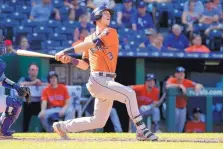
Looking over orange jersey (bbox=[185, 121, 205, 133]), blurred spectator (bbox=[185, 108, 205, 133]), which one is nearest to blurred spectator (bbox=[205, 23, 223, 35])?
blurred spectator (bbox=[185, 108, 205, 133])

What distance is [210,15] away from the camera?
682 inches

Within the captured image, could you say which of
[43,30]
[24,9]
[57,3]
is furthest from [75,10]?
[43,30]

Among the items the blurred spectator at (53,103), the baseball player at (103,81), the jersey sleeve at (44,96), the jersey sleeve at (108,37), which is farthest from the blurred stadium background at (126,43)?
the jersey sleeve at (108,37)

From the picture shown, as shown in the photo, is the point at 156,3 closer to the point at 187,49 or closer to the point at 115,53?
the point at 187,49

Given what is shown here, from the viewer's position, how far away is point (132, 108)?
9258mm

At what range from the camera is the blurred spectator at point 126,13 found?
16547 millimetres

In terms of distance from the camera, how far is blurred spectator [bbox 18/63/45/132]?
14102 millimetres

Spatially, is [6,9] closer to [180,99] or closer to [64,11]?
[64,11]

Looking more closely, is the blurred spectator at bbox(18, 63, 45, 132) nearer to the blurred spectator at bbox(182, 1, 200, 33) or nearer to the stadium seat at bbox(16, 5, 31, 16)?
the stadium seat at bbox(16, 5, 31, 16)

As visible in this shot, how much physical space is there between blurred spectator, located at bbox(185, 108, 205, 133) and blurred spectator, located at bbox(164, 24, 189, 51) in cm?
146

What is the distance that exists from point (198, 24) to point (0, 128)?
8031 mm

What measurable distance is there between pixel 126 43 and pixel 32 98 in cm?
246

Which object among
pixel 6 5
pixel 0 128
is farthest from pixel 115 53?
pixel 6 5

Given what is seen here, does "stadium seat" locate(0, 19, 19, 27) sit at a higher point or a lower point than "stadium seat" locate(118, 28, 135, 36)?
higher
